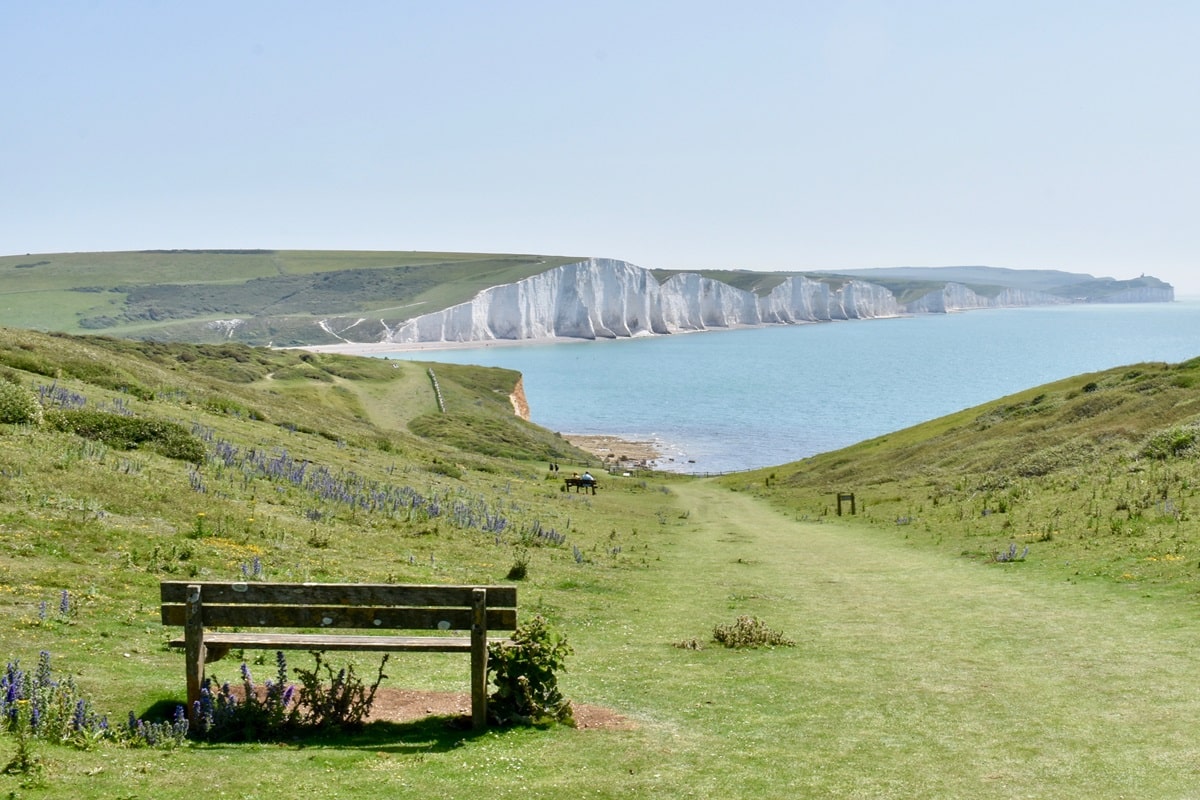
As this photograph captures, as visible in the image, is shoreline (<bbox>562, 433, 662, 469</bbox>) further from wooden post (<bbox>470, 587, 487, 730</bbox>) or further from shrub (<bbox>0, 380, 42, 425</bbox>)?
wooden post (<bbox>470, 587, 487, 730</bbox>)

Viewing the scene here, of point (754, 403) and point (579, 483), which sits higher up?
point (579, 483)

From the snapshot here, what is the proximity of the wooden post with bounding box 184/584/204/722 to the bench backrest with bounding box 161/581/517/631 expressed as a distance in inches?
2.8

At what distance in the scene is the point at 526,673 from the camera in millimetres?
10203

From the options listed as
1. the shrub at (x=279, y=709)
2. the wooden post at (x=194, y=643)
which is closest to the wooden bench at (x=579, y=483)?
the shrub at (x=279, y=709)

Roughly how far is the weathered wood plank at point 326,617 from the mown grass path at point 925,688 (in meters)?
2.51

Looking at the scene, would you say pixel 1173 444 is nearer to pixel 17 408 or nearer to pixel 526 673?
pixel 526 673

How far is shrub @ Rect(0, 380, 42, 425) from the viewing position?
82.5 feet

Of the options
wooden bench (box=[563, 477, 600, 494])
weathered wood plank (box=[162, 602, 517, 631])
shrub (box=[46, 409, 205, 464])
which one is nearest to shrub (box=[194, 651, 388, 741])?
weathered wood plank (box=[162, 602, 517, 631])

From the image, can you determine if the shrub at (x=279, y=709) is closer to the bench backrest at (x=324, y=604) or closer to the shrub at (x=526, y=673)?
the bench backrest at (x=324, y=604)

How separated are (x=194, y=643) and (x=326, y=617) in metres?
1.24

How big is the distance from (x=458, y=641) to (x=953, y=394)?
5910 inches

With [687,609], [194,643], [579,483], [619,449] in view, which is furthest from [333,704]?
[619,449]

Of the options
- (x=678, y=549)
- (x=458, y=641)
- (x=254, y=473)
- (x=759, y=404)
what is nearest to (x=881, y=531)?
(x=678, y=549)

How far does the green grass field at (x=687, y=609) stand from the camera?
354 inches
